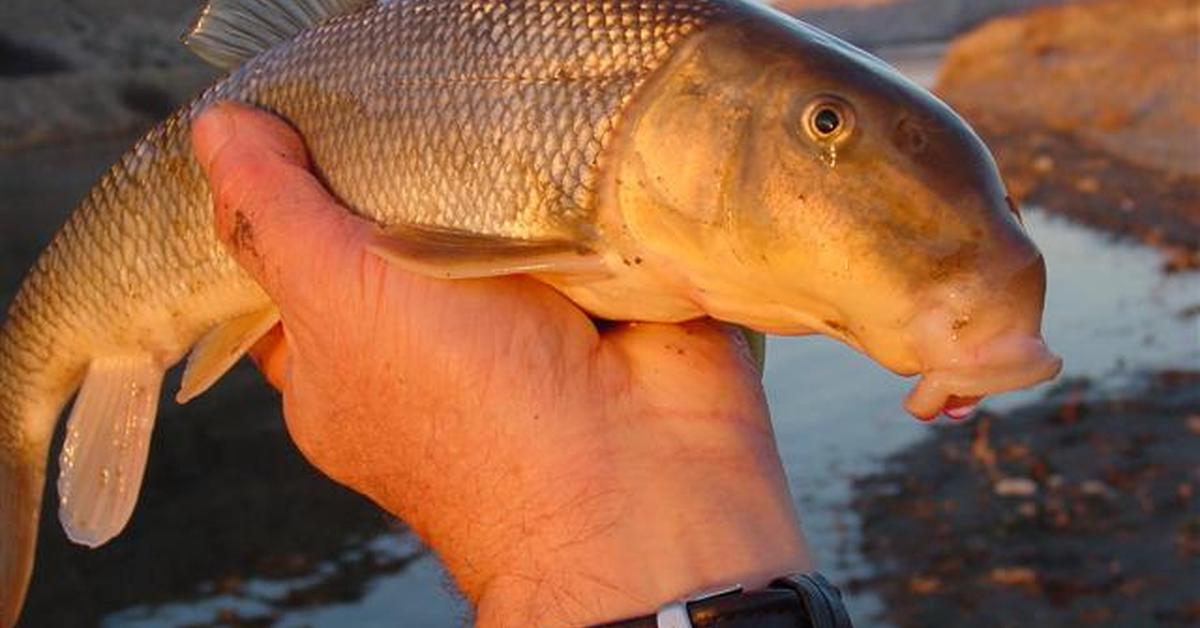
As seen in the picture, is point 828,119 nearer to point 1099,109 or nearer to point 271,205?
point 271,205

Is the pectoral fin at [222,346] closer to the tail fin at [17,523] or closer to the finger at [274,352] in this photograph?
the finger at [274,352]


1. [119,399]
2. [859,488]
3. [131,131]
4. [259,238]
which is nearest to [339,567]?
[859,488]

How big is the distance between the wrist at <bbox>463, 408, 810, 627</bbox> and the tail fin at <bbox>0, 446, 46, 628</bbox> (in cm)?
161

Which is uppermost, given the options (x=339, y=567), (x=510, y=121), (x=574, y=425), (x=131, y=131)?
(x=510, y=121)

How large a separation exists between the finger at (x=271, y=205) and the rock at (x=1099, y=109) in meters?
12.6

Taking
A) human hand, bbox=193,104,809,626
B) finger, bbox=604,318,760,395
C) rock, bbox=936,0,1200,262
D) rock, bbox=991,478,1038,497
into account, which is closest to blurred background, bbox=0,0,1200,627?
rock, bbox=991,478,1038,497

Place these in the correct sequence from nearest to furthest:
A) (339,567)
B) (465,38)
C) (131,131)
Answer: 1. (465,38)
2. (339,567)
3. (131,131)

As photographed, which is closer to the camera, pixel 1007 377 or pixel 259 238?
pixel 1007 377

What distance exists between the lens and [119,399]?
3.74 m

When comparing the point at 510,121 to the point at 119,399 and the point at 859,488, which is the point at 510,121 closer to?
the point at 119,399

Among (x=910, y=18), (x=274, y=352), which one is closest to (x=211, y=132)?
(x=274, y=352)

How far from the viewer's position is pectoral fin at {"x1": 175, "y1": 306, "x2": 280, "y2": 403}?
3342 mm

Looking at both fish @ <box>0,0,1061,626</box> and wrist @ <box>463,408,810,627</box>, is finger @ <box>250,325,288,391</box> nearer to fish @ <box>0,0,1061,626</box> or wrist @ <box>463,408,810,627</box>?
fish @ <box>0,0,1061,626</box>

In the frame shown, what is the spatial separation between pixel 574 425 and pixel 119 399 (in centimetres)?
157
